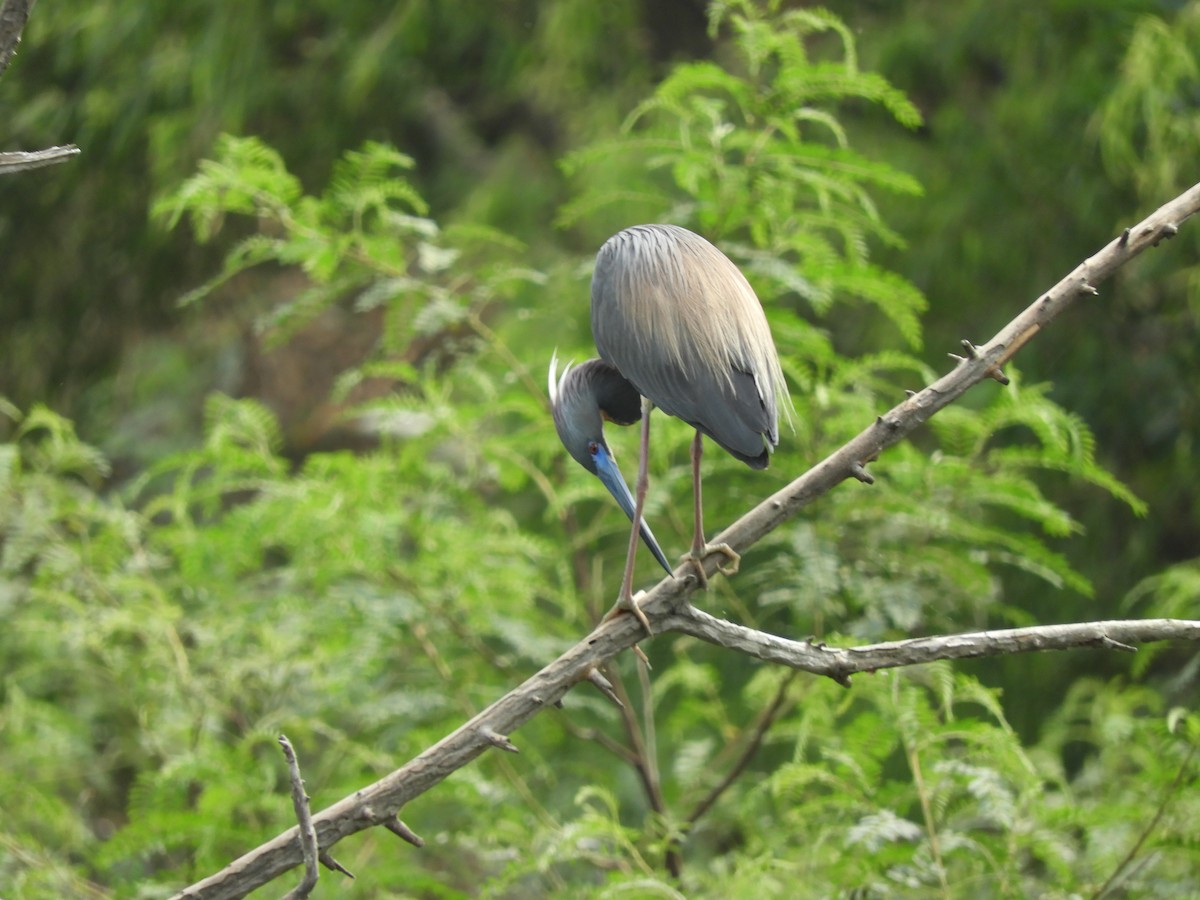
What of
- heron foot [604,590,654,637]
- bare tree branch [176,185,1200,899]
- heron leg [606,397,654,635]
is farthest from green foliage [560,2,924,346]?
heron foot [604,590,654,637]

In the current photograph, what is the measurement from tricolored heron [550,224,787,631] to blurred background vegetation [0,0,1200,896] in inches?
Result: 28.6

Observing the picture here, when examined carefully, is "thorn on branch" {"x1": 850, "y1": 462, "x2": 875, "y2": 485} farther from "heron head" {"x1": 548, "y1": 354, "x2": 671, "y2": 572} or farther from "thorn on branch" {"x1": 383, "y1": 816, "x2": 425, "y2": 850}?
"thorn on branch" {"x1": 383, "y1": 816, "x2": 425, "y2": 850}

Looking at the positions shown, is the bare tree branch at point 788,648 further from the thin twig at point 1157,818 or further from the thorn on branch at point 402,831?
the thin twig at point 1157,818

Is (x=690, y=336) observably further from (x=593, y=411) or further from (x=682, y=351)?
(x=593, y=411)

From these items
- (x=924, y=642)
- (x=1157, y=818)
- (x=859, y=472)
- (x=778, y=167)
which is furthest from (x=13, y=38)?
(x=1157, y=818)

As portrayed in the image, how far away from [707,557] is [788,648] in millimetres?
193

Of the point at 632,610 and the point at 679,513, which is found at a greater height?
the point at 632,610

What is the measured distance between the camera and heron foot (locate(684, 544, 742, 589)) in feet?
6.51

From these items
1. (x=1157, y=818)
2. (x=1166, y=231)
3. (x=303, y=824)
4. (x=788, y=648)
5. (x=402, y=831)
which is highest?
(x=1166, y=231)

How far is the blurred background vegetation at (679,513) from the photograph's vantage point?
2893mm

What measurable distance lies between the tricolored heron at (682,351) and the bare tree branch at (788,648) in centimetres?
11

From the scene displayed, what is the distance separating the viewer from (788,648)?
1931mm

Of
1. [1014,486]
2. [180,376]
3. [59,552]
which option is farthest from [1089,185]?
[180,376]

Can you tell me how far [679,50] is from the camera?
606 centimetres
